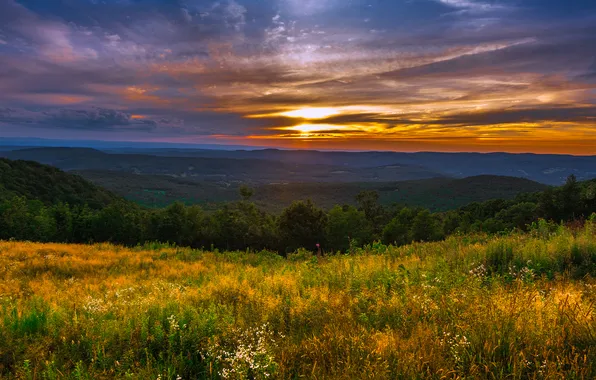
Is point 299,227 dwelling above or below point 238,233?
above

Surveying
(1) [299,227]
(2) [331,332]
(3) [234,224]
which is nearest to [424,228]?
(1) [299,227]

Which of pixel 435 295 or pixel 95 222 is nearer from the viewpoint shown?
pixel 435 295

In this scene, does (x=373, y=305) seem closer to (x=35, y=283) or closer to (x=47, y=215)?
(x=35, y=283)

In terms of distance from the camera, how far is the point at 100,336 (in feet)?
14.3

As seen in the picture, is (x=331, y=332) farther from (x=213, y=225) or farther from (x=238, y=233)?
(x=213, y=225)

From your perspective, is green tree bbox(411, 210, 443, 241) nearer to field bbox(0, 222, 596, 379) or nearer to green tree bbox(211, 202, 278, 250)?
green tree bbox(211, 202, 278, 250)

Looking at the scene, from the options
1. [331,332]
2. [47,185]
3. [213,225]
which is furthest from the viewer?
[47,185]

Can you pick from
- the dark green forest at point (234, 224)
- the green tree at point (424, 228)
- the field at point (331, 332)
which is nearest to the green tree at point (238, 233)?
the dark green forest at point (234, 224)

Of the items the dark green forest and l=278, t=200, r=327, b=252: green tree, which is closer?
the dark green forest

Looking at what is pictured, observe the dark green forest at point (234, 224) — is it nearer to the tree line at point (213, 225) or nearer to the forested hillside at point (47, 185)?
the tree line at point (213, 225)

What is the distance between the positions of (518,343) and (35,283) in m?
11.6

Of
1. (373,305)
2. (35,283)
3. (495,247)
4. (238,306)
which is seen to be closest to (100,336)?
(238,306)

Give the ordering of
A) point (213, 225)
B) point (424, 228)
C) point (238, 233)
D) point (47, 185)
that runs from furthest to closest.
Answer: point (47, 185) → point (424, 228) → point (213, 225) → point (238, 233)

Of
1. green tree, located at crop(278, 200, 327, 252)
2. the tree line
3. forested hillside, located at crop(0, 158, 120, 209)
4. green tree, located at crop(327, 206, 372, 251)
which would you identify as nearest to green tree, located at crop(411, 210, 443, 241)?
the tree line
